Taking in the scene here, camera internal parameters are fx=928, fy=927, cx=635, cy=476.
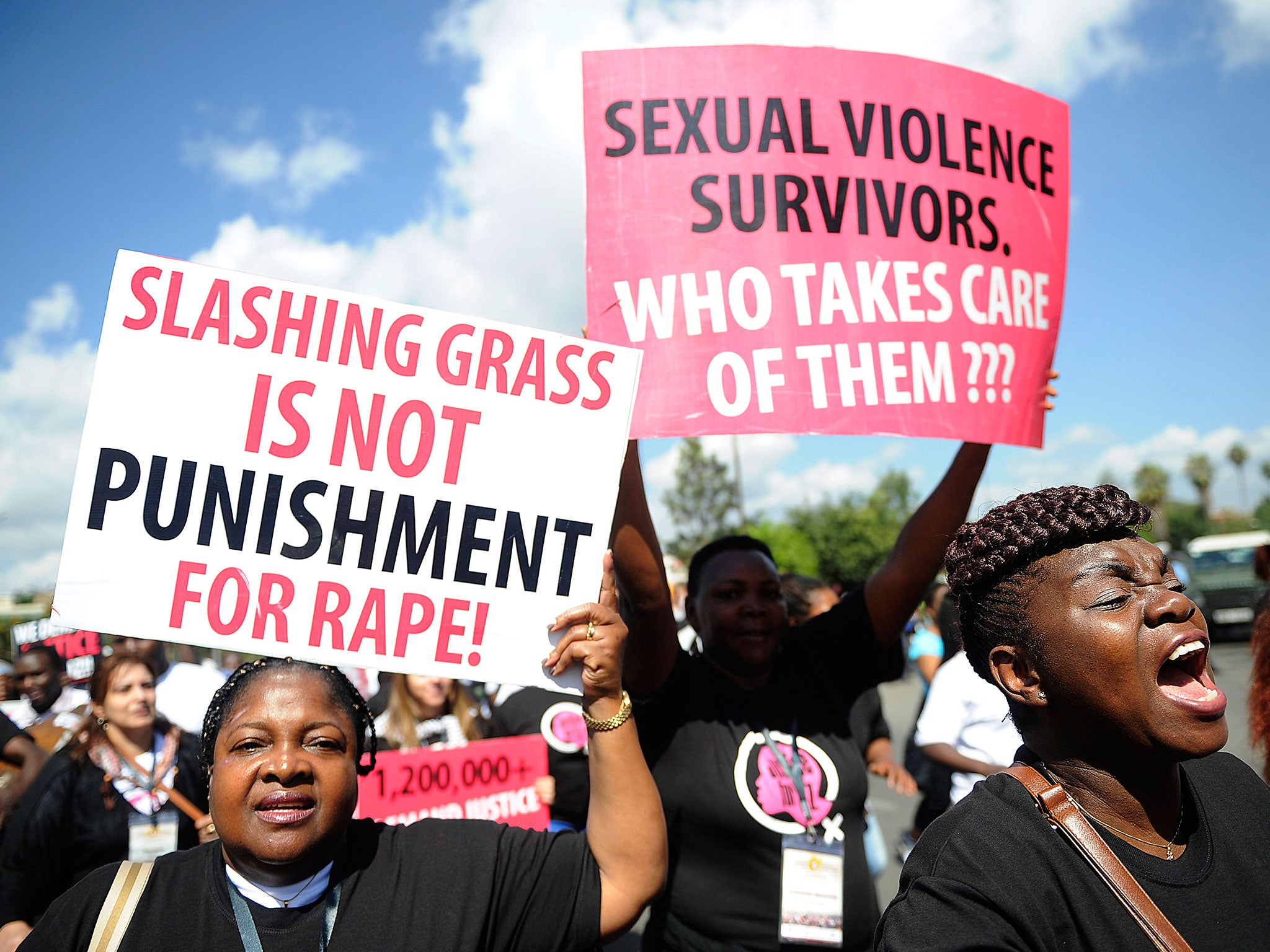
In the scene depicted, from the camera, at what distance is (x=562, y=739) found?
412 centimetres

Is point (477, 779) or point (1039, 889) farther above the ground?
point (1039, 889)

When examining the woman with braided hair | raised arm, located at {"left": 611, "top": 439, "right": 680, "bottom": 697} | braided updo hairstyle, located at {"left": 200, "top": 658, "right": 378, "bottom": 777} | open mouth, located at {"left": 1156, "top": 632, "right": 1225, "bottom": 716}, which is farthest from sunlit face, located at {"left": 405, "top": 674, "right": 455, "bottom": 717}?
open mouth, located at {"left": 1156, "top": 632, "right": 1225, "bottom": 716}

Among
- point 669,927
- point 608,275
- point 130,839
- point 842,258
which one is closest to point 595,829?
point 669,927

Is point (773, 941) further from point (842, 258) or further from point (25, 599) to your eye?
point (25, 599)

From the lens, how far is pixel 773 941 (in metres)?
2.50

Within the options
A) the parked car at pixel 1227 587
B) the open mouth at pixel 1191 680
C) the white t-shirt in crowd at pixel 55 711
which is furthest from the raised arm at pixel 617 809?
the parked car at pixel 1227 587

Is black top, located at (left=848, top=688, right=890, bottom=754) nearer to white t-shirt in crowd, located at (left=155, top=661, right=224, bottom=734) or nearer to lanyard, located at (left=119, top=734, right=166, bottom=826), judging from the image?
lanyard, located at (left=119, top=734, right=166, bottom=826)

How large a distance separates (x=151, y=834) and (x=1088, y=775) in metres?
2.97

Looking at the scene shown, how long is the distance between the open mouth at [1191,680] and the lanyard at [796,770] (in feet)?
4.32

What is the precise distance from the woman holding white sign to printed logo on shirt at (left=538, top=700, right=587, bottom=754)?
2.15 m

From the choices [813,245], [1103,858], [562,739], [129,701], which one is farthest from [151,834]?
[1103,858]

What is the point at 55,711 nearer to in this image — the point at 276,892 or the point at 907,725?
the point at 276,892

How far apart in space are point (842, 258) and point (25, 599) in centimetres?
6164

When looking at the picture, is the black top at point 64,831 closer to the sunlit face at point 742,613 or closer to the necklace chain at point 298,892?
the necklace chain at point 298,892
